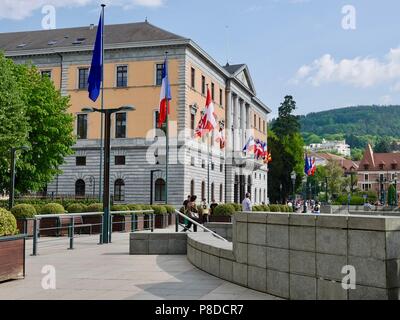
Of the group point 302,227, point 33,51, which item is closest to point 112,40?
point 33,51

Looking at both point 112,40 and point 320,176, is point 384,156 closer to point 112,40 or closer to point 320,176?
point 320,176

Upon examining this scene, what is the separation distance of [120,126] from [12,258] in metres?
42.0

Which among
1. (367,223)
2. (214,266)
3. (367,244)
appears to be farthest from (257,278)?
(367,223)

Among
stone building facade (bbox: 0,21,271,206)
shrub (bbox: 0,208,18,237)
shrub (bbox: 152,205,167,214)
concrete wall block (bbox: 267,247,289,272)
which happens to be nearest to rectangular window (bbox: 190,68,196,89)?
stone building facade (bbox: 0,21,271,206)

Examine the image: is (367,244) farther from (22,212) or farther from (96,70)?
(96,70)

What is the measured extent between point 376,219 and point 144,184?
4398 centimetres

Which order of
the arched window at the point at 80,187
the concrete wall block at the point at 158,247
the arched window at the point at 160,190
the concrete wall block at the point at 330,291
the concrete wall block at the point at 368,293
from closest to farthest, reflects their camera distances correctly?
the concrete wall block at the point at 368,293 < the concrete wall block at the point at 330,291 < the concrete wall block at the point at 158,247 < the arched window at the point at 160,190 < the arched window at the point at 80,187

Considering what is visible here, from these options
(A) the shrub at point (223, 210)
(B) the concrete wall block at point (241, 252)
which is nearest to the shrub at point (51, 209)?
(A) the shrub at point (223, 210)

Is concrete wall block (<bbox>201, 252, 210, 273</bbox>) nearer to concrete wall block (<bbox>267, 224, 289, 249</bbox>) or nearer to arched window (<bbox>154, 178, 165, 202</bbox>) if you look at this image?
concrete wall block (<bbox>267, 224, 289, 249</bbox>)

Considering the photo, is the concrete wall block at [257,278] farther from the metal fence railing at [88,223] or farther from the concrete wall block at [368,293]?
the metal fence railing at [88,223]

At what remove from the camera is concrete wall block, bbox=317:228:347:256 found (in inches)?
288

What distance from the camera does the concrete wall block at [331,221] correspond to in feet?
24.0

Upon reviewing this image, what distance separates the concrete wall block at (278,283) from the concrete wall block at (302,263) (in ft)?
0.78

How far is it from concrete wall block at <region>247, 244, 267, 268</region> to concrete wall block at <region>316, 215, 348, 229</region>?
143 cm
